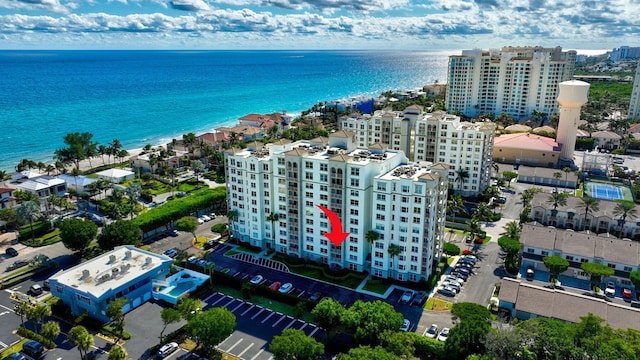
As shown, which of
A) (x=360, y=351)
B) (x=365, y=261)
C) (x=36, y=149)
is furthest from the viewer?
(x=36, y=149)

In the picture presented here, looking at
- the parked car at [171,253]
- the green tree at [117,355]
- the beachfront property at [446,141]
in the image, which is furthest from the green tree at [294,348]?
the beachfront property at [446,141]

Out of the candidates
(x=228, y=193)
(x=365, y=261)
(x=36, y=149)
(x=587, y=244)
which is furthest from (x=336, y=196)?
(x=36, y=149)

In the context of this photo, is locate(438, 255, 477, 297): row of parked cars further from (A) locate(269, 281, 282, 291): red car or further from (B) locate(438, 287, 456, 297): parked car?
(A) locate(269, 281, 282, 291): red car

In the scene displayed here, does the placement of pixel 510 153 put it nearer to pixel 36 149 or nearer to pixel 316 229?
pixel 316 229

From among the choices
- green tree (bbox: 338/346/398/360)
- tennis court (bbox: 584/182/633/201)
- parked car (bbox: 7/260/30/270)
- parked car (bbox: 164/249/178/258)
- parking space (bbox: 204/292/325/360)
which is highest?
green tree (bbox: 338/346/398/360)

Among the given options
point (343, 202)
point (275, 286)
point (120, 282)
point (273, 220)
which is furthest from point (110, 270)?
point (343, 202)

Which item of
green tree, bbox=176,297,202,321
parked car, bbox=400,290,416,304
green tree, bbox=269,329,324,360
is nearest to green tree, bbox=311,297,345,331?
green tree, bbox=269,329,324,360

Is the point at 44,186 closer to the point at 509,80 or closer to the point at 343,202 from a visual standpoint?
the point at 343,202
